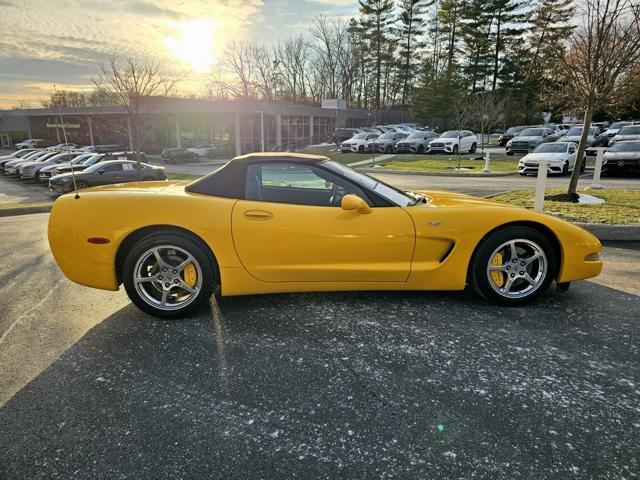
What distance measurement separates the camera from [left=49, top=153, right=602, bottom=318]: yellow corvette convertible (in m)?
3.32

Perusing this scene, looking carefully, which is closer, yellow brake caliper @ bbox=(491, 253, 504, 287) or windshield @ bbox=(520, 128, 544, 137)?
yellow brake caliper @ bbox=(491, 253, 504, 287)

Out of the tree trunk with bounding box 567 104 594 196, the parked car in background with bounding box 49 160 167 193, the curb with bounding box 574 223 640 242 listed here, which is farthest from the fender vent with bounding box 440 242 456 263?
the parked car in background with bounding box 49 160 167 193

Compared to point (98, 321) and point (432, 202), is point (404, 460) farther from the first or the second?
point (98, 321)

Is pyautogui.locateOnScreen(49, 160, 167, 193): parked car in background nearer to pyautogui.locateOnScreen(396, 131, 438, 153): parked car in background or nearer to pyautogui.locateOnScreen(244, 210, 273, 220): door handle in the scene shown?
pyautogui.locateOnScreen(244, 210, 273, 220): door handle

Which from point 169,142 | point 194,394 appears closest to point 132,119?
point 194,394

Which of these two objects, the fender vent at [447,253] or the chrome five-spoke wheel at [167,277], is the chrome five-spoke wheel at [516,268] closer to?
the fender vent at [447,253]

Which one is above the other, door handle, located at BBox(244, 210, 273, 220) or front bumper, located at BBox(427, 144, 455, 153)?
door handle, located at BBox(244, 210, 273, 220)

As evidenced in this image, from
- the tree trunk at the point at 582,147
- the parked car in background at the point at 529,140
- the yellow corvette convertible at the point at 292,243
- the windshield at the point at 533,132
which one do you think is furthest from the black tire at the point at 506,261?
the windshield at the point at 533,132

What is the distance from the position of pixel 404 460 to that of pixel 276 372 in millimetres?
1004

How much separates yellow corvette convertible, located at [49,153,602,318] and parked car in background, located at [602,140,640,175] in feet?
48.8

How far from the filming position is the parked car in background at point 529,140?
24475 mm

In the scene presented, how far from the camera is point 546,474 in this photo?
5.93 ft

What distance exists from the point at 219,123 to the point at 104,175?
23.7 metres

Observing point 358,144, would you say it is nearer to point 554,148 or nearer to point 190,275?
point 554,148
